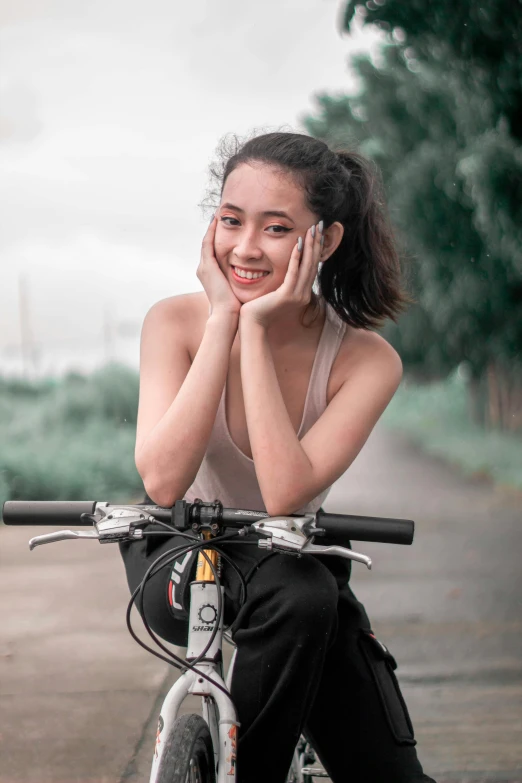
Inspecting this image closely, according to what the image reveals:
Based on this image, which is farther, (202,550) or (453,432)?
(453,432)

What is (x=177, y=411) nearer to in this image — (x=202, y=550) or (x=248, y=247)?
(x=202, y=550)

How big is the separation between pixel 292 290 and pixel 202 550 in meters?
0.60

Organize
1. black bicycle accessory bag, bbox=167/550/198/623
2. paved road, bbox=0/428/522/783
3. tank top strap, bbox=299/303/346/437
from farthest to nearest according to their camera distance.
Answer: paved road, bbox=0/428/522/783, tank top strap, bbox=299/303/346/437, black bicycle accessory bag, bbox=167/550/198/623

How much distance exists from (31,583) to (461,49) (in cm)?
328

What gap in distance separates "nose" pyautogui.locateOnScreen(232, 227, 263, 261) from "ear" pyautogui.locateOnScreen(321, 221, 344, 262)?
21 centimetres

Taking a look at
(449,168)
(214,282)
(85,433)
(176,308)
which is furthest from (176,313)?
(85,433)

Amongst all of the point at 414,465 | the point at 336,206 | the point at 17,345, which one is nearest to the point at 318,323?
the point at 336,206

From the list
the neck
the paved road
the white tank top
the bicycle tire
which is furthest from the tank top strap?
the paved road

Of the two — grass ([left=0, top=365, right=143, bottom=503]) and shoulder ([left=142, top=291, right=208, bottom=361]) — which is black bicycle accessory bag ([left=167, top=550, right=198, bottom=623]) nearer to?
shoulder ([left=142, top=291, right=208, bottom=361])

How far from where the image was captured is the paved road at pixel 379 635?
10.0 ft

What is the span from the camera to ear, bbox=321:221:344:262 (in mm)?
2141

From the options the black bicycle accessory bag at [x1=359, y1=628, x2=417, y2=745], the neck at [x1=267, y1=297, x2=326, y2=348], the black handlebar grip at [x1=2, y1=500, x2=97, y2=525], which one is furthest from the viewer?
the neck at [x1=267, y1=297, x2=326, y2=348]

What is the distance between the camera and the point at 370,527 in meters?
1.52

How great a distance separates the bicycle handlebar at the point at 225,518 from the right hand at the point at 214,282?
0.51m
